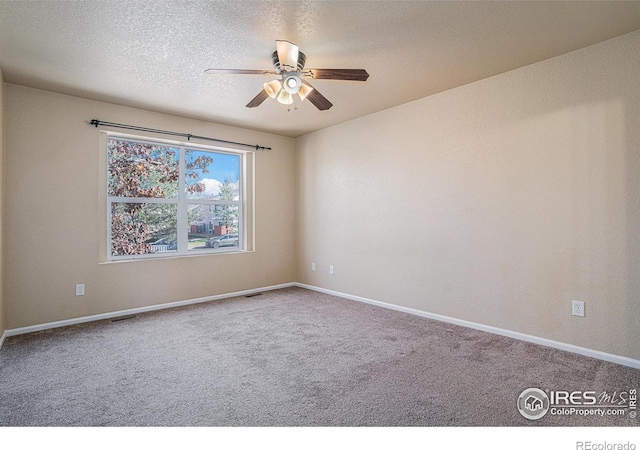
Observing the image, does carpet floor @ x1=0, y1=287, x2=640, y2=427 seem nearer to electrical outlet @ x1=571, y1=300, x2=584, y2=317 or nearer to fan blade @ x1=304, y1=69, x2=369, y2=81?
electrical outlet @ x1=571, y1=300, x2=584, y2=317

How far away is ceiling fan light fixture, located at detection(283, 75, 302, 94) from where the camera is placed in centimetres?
250

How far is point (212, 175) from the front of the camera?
4.84 meters

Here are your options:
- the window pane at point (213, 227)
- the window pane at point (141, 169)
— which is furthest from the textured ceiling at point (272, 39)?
the window pane at point (213, 227)

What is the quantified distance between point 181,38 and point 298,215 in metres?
3.37

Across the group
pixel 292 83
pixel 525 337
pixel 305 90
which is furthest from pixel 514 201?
pixel 292 83

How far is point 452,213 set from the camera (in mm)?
3586

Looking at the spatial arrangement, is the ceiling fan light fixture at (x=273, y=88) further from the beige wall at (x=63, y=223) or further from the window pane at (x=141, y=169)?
the window pane at (x=141, y=169)

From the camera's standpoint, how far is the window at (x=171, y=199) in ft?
13.2

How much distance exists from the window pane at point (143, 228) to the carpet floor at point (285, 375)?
3.02ft

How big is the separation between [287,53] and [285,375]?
226 centimetres

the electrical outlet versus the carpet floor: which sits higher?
the electrical outlet

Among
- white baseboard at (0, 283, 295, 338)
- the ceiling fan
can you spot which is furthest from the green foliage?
the ceiling fan
